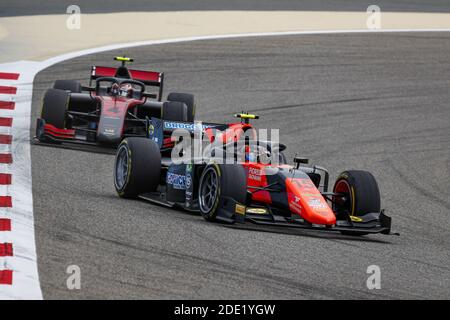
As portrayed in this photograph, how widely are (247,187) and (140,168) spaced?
147 cm

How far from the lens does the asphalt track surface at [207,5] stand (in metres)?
29.6

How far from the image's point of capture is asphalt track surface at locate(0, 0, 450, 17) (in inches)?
1167

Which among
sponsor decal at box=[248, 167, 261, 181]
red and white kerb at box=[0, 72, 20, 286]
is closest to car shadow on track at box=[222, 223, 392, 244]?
sponsor decal at box=[248, 167, 261, 181]

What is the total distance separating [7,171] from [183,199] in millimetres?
2436

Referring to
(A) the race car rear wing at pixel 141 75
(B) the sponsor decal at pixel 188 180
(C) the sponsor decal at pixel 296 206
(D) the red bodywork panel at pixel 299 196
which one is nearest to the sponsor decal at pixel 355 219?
(D) the red bodywork panel at pixel 299 196

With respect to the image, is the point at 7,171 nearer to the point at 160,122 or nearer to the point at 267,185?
the point at 160,122

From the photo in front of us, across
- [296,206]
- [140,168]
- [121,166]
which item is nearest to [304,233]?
[296,206]

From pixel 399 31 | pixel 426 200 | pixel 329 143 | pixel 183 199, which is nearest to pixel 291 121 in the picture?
pixel 329 143

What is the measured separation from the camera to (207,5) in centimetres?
3250

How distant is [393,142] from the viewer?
19.8 metres

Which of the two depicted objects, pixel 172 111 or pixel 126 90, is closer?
pixel 172 111

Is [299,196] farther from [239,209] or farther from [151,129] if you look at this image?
[151,129]

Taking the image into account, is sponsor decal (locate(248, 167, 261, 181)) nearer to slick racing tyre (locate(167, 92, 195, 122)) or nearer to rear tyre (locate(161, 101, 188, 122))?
rear tyre (locate(161, 101, 188, 122))

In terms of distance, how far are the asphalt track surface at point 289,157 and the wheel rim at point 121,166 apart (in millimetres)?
244
